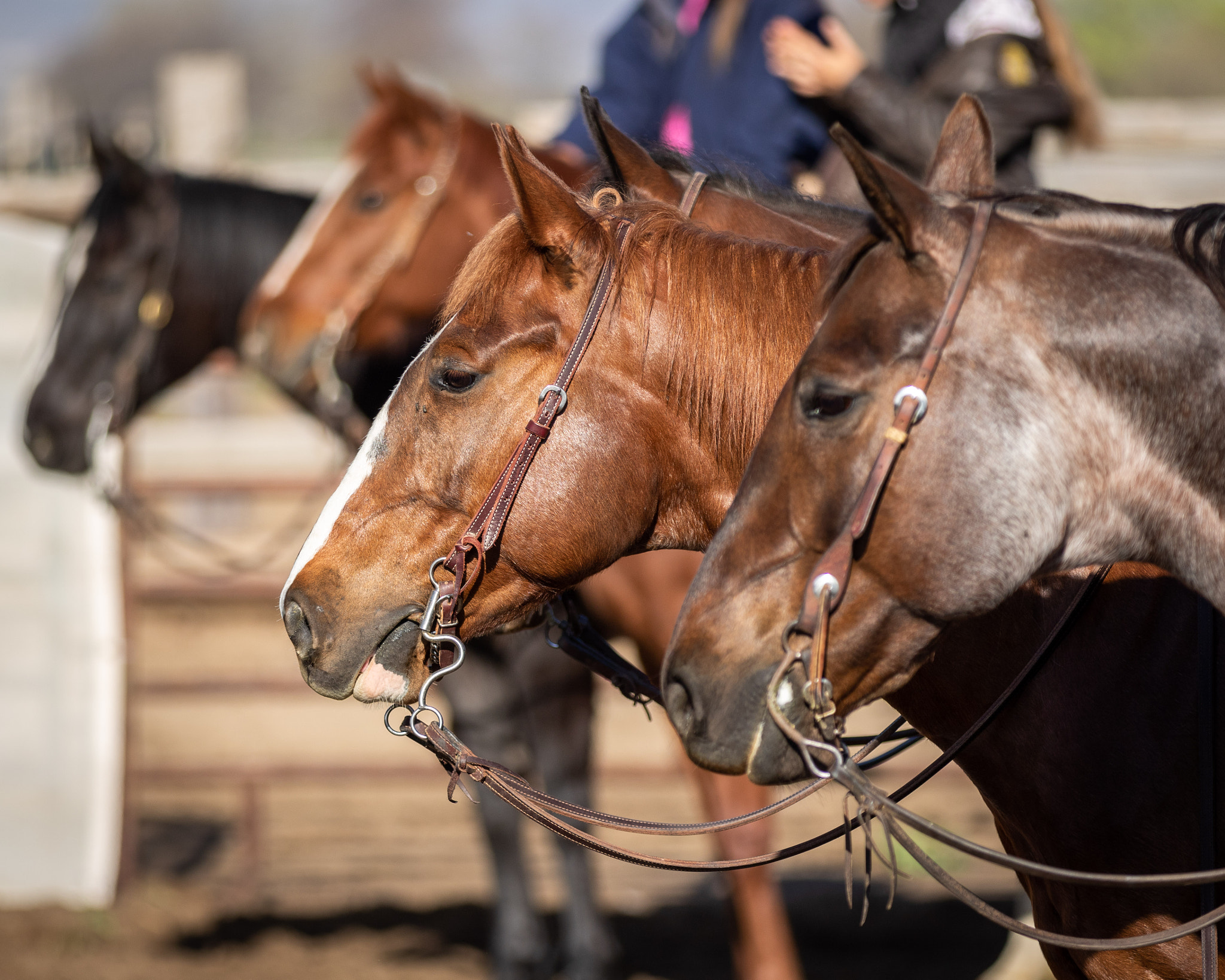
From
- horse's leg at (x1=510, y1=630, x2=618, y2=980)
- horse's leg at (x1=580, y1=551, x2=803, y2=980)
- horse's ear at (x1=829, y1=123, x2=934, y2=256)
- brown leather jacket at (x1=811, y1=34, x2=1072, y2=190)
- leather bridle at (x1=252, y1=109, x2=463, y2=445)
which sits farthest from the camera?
horse's leg at (x1=510, y1=630, x2=618, y2=980)

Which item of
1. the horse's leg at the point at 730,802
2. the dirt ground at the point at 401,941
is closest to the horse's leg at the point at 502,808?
the dirt ground at the point at 401,941

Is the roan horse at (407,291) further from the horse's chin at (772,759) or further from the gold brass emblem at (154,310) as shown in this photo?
the horse's chin at (772,759)

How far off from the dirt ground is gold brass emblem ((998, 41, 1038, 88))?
305 centimetres

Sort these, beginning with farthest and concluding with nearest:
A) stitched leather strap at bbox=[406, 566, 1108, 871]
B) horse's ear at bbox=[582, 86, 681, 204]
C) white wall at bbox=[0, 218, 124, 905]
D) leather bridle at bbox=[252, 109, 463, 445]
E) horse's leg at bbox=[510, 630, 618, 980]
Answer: white wall at bbox=[0, 218, 124, 905]
horse's leg at bbox=[510, 630, 618, 980]
leather bridle at bbox=[252, 109, 463, 445]
horse's ear at bbox=[582, 86, 681, 204]
stitched leather strap at bbox=[406, 566, 1108, 871]

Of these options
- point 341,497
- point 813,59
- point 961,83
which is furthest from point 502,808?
point 961,83

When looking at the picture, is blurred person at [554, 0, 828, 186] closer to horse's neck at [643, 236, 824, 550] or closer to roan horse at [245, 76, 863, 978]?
roan horse at [245, 76, 863, 978]

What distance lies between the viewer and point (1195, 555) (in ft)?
4.61

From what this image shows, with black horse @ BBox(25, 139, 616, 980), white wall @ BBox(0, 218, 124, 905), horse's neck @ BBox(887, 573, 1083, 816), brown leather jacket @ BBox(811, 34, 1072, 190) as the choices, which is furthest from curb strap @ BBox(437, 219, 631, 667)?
white wall @ BBox(0, 218, 124, 905)

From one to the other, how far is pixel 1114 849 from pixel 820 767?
1.90 ft

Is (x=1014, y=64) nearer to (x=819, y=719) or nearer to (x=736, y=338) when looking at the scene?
(x=736, y=338)

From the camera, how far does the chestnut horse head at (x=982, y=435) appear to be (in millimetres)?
1354

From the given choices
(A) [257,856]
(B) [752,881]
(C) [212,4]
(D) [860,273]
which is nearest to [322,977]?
(A) [257,856]

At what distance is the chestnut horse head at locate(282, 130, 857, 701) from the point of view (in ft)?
5.94

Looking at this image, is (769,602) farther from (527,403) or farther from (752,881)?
(752,881)
